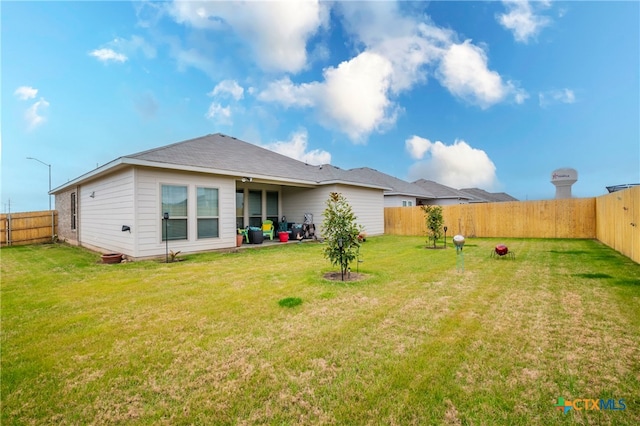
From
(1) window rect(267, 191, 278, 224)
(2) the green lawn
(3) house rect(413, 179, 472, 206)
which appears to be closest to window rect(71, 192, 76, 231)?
(1) window rect(267, 191, 278, 224)

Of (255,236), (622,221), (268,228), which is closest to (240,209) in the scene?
(268,228)

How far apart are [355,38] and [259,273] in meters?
11.0

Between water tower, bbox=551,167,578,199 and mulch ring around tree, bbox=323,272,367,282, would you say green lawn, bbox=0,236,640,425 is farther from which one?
water tower, bbox=551,167,578,199

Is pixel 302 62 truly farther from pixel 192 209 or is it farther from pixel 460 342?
pixel 460 342

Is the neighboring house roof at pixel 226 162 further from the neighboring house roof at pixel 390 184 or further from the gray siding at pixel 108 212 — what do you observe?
the neighboring house roof at pixel 390 184

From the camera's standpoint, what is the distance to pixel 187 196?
891 cm

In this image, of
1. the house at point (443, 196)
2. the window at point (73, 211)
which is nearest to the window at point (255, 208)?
the window at point (73, 211)

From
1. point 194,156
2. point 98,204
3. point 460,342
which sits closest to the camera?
point 460,342

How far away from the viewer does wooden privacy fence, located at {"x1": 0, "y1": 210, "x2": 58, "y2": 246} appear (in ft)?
43.0

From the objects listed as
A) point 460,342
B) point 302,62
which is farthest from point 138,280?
point 302,62

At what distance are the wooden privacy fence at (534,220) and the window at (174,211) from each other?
11.8 meters

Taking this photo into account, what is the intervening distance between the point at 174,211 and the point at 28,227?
36.9 feet

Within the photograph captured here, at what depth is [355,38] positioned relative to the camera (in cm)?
1207

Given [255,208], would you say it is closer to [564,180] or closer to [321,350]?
[321,350]
